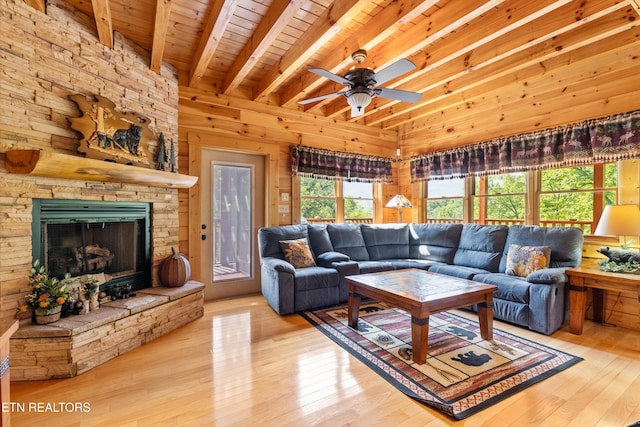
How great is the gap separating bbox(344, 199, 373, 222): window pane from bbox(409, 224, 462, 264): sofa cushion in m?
0.87

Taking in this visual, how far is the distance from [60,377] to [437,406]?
2560mm

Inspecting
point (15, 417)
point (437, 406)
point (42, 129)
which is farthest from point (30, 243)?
point (437, 406)

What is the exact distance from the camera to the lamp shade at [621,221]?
2.69 meters

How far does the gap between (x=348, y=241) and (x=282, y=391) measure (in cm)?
267

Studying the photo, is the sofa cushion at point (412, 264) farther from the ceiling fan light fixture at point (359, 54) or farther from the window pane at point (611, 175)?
the ceiling fan light fixture at point (359, 54)

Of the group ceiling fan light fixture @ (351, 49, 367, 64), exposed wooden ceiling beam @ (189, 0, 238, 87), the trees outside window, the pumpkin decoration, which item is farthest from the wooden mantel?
the trees outside window

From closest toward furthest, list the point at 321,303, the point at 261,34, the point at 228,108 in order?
the point at 261,34 < the point at 321,303 < the point at 228,108

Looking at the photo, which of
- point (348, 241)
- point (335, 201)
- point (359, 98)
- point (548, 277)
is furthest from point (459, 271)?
point (359, 98)

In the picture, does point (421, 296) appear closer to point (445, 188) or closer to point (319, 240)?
point (319, 240)

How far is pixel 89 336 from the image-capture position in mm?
2232

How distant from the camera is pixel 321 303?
141 inches

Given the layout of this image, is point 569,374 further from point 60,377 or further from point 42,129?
point 42,129

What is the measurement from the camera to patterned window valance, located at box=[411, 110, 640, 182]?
10.1 feet

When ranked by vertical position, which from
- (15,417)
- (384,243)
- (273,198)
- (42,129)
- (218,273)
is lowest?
(15,417)
